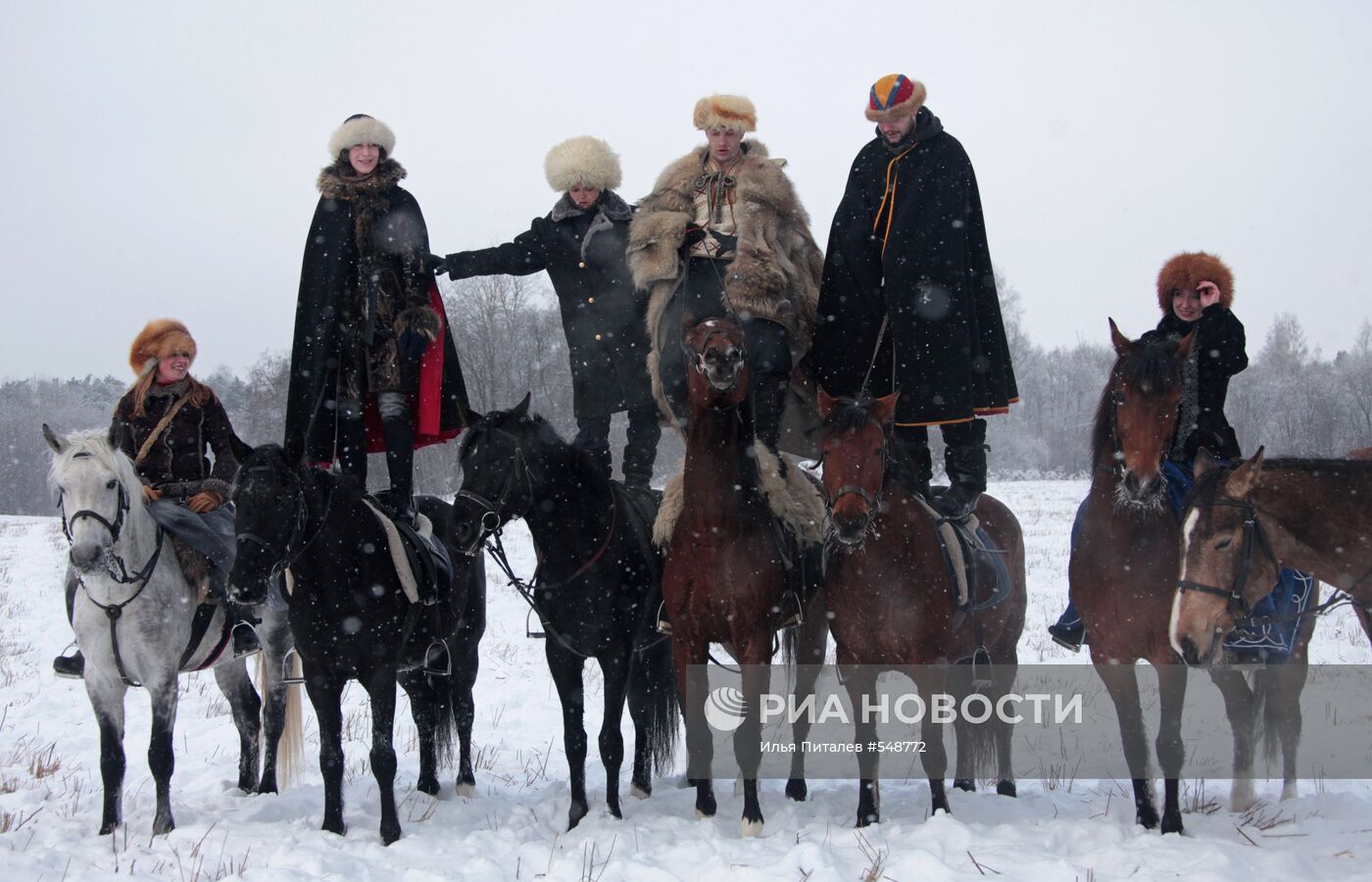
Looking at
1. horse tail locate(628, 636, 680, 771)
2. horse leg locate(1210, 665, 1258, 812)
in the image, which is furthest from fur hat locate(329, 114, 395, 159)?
horse leg locate(1210, 665, 1258, 812)

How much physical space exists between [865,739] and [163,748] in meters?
4.09

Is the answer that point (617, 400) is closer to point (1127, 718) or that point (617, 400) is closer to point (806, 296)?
point (806, 296)

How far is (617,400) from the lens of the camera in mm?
6980

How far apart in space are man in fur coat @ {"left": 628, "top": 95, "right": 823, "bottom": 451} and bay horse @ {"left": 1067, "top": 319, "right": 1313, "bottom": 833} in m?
1.90

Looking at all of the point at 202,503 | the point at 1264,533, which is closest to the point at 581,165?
the point at 202,503

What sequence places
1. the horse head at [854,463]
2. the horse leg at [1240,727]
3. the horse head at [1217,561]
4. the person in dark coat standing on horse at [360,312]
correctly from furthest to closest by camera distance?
1. the person in dark coat standing on horse at [360,312]
2. the horse leg at [1240,727]
3. the horse head at [854,463]
4. the horse head at [1217,561]

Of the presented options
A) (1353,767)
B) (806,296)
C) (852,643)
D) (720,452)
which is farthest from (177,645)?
(1353,767)

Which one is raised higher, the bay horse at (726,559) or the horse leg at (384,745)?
the bay horse at (726,559)

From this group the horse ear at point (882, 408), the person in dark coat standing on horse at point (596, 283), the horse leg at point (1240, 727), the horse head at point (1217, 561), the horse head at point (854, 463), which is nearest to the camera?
the horse head at point (1217, 561)

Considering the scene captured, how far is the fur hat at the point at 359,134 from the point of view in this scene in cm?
626

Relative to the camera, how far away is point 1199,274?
6348mm

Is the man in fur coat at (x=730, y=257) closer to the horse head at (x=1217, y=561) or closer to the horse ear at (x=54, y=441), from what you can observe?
the horse head at (x=1217, y=561)

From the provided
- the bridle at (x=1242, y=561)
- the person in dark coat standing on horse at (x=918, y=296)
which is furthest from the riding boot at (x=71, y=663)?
the bridle at (x=1242, y=561)

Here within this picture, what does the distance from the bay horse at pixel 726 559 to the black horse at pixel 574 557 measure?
0.53m
